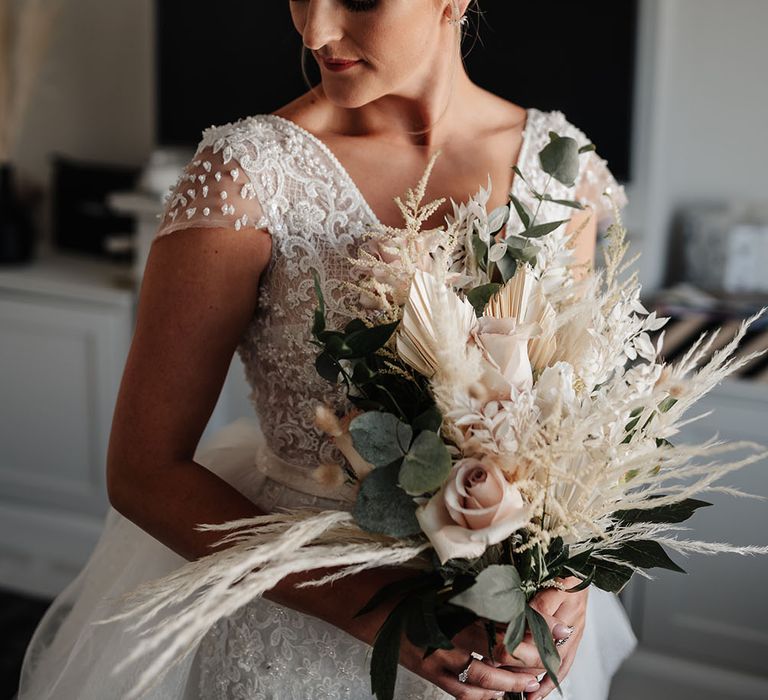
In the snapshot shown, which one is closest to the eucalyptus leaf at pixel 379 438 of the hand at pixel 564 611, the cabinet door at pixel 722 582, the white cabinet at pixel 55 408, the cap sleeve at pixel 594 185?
the hand at pixel 564 611

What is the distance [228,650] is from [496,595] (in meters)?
0.46

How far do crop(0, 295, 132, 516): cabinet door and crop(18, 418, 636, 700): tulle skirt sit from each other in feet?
5.48

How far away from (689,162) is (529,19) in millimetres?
600

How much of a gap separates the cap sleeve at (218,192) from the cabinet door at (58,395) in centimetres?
197

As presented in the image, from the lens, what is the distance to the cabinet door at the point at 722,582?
94.1 inches

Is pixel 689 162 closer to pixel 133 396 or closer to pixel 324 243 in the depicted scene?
pixel 324 243

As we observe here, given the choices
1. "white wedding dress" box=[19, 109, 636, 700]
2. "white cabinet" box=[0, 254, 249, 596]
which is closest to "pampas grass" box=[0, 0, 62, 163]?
"white cabinet" box=[0, 254, 249, 596]

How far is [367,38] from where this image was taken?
1130 millimetres

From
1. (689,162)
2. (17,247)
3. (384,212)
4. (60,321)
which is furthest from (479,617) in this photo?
(17,247)

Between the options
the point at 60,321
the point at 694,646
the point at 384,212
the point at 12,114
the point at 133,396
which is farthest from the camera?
the point at 12,114

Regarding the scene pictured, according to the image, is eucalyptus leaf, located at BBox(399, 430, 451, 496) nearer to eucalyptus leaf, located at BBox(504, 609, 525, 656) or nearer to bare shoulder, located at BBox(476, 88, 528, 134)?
eucalyptus leaf, located at BBox(504, 609, 525, 656)

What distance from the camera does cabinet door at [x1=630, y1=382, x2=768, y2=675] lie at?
2.39 m

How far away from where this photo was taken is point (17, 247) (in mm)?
3303

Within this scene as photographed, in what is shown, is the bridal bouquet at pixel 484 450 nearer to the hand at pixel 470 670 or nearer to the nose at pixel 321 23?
the hand at pixel 470 670
